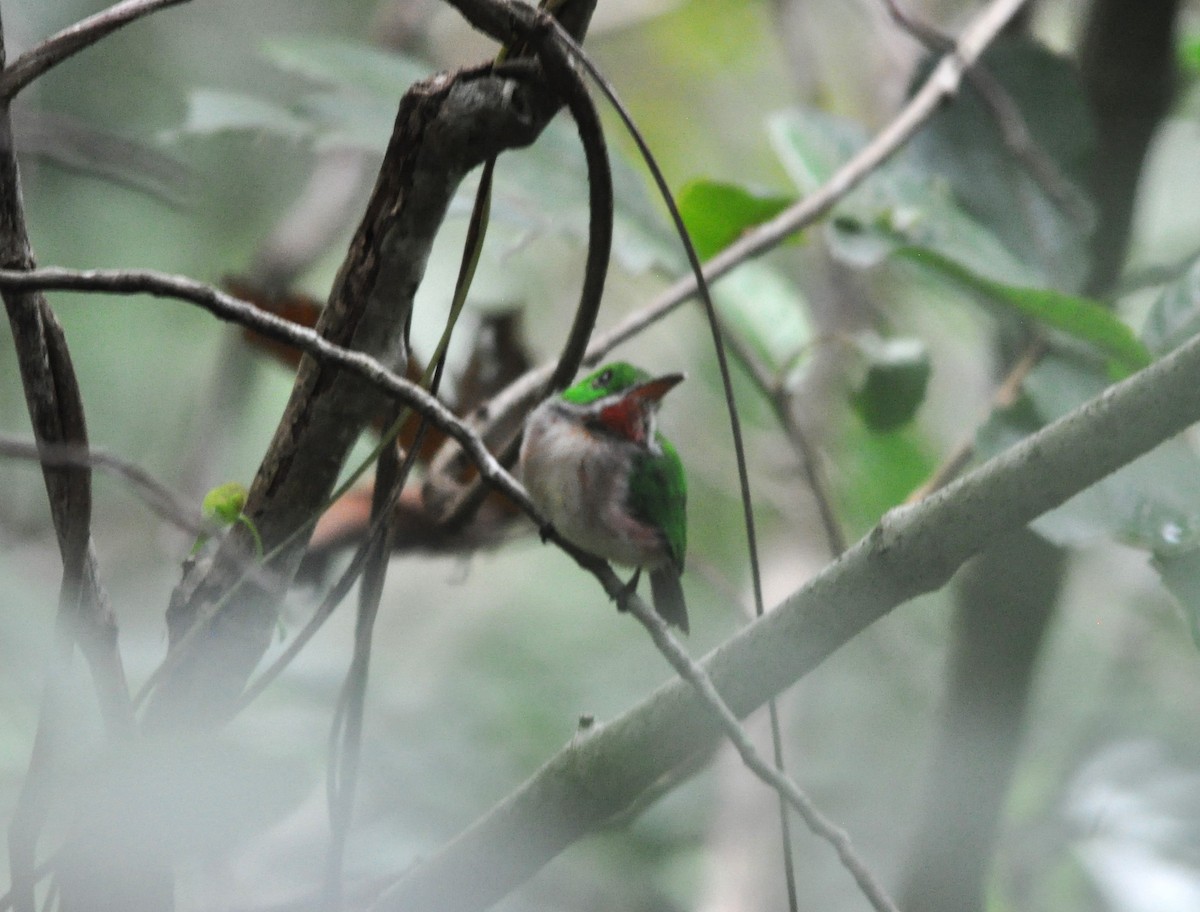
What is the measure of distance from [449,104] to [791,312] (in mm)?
1952

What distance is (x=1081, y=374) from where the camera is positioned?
2330mm

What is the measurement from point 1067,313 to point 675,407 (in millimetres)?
2677

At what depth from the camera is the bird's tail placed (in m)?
2.01

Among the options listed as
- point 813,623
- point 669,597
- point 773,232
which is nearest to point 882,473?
point 773,232

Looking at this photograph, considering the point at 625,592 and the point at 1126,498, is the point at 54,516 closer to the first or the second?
the point at 625,592

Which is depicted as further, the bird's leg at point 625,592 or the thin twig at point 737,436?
the bird's leg at point 625,592

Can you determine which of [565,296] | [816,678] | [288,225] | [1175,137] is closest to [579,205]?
[288,225]

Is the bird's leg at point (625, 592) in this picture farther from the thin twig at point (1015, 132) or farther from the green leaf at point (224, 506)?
the thin twig at point (1015, 132)

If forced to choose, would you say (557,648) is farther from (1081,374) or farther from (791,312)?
(1081,374)

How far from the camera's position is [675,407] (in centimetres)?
474

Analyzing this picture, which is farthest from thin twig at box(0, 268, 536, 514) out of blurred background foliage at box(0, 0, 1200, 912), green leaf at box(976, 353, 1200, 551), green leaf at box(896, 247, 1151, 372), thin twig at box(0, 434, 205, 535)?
green leaf at box(896, 247, 1151, 372)

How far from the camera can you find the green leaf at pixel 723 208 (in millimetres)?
2350

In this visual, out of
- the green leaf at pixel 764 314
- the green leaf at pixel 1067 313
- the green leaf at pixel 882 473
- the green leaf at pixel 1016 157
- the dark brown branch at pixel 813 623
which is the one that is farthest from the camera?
the green leaf at pixel 882 473

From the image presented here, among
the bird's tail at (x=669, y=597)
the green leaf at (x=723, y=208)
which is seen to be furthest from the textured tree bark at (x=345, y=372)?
the green leaf at (x=723, y=208)
